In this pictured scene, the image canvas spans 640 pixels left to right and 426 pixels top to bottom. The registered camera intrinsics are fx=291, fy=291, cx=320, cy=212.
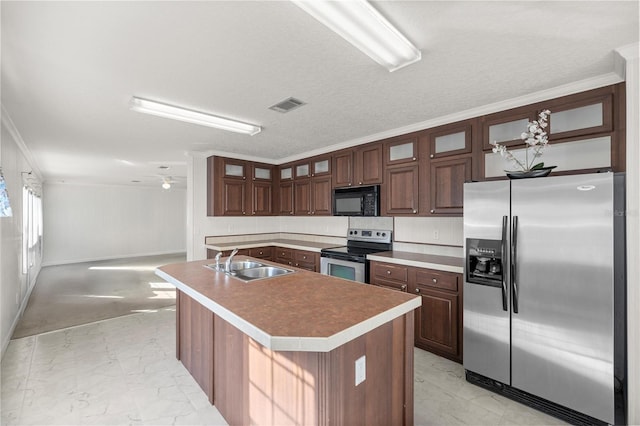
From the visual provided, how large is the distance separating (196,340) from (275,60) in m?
2.30

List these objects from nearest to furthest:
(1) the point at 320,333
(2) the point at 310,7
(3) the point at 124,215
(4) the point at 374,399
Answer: (1) the point at 320,333 → (2) the point at 310,7 → (4) the point at 374,399 → (3) the point at 124,215

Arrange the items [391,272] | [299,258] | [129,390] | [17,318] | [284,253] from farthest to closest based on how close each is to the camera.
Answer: [284,253] → [299,258] → [17,318] → [391,272] → [129,390]

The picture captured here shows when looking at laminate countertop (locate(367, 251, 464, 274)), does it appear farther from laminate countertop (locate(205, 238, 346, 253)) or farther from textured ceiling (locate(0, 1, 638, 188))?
textured ceiling (locate(0, 1, 638, 188))

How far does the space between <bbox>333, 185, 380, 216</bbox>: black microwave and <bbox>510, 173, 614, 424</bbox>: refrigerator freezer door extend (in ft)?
5.81

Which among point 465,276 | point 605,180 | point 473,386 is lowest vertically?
point 473,386

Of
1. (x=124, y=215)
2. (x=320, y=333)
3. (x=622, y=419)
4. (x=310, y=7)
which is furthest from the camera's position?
(x=124, y=215)

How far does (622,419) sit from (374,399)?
69.7 inches

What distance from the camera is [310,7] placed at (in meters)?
1.38

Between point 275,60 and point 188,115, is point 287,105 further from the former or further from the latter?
point 188,115

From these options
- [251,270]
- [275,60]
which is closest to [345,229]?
[251,270]

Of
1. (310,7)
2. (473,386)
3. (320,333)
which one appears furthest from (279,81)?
(473,386)

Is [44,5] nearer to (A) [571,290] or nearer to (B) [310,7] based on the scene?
(B) [310,7]

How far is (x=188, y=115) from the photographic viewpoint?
292 centimetres

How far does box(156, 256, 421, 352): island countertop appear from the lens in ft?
4.10
